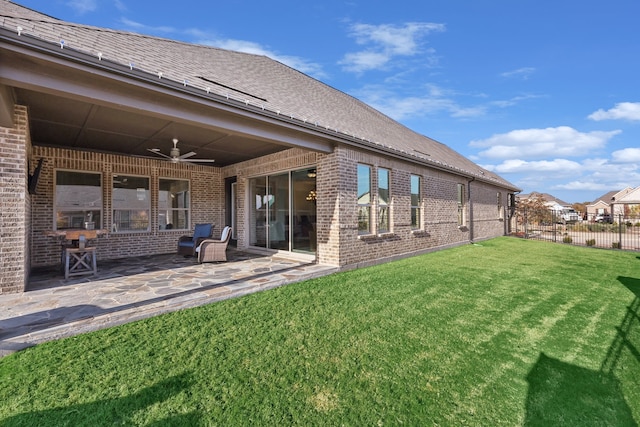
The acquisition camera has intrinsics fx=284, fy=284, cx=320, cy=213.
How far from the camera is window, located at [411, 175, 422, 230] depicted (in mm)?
8984

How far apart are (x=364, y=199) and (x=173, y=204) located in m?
6.34

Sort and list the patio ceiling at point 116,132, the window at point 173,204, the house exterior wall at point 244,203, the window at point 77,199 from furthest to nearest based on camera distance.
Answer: the window at point 173,204 < the window at point 77,199 < the house exterior wall at point 244,203 < the patio ceiling at point 116,132

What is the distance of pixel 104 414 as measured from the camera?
6.93 ft

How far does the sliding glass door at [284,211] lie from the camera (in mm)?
7535

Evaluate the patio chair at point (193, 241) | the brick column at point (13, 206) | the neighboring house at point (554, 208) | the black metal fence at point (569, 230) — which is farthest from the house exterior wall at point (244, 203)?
the neighboring house at point (554, 208)

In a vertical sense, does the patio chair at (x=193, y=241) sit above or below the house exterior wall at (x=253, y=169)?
below

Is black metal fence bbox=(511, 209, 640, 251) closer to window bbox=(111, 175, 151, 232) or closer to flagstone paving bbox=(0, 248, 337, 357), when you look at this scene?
flagstone paving bbox=(0, 248, 337, 357)

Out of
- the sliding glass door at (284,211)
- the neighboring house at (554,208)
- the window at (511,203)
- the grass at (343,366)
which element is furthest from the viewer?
the neighboring house at (554,208)

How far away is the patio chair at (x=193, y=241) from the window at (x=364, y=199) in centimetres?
424

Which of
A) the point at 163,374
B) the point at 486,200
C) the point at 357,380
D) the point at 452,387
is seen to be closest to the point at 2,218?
the point at 163,374

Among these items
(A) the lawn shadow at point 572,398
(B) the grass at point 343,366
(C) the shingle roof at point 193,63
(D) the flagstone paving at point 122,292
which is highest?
(C) the shingle roof at point 193,63

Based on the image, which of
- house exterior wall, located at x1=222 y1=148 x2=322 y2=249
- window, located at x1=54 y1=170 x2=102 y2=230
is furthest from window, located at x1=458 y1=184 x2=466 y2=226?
window, located at x1=54 y1=170 x2=102 y2=230

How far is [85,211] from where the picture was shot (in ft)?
25.2

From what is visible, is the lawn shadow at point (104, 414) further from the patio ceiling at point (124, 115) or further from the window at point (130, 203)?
the window at point (130, 203)
